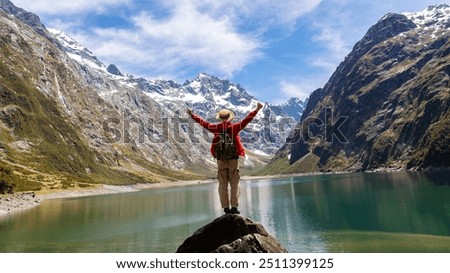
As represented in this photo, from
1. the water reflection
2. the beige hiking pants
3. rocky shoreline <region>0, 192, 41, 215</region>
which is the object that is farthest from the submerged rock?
→ rocky shoreline <region>0, 192, 41, 215</region>

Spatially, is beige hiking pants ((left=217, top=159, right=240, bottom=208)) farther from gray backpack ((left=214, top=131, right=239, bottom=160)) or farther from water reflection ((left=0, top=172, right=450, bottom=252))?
water reflection ((left=0, top=172, right=450, bottom=252))

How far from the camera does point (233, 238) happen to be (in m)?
16.9

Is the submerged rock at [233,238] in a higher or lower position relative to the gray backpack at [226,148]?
lower

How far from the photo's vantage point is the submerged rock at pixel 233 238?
15781 millimetres

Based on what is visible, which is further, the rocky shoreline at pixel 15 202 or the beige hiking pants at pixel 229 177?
the rocky shoreline at pixel 15 202

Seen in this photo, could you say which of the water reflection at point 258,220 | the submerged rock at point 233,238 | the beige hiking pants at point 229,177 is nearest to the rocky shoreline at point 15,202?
the water reflection at point 258,220

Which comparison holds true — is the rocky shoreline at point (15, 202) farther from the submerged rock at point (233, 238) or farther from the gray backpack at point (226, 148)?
the gray backpack at point (226, 148)

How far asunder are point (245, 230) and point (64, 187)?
195 m

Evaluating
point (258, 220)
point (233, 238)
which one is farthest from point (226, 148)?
point (258, 220)

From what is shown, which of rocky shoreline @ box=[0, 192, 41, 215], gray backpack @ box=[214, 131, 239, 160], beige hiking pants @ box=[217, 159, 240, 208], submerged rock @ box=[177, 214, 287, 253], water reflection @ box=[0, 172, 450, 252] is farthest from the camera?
rocky shoreline @ box=[0, 192, 41, 215]

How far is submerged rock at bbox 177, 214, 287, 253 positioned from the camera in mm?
15781

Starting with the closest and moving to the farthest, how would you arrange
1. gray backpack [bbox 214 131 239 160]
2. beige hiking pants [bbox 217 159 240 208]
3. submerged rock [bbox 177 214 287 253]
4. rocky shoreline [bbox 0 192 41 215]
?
submerged rock [bbox 177 214 287 253]
gray backpack [bbox 214 131 239 160]
beige hiking pants [bbox 217 159 240 208]
rocky shoreline [bbox 0 192 41 215]

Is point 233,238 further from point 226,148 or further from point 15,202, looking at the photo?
point 15,202
